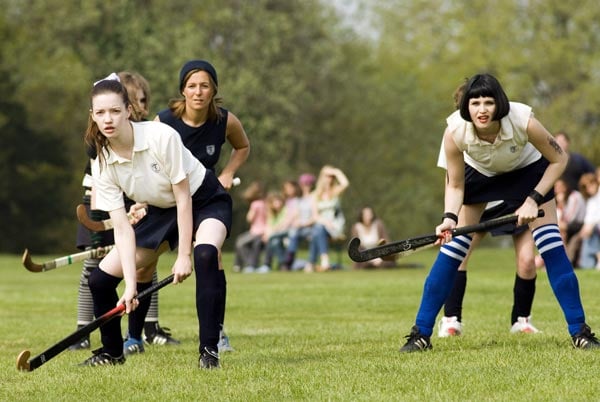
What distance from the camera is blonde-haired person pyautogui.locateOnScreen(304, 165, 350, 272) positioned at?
75.8 ft

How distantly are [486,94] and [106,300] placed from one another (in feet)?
8.77

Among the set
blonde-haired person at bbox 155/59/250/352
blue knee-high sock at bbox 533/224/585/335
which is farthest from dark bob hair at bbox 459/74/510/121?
blonde-haired person at bbox 155/59/250/352

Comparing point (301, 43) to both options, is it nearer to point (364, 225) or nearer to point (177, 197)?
point (364, 225)

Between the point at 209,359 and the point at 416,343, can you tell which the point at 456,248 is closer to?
the point at 416,343

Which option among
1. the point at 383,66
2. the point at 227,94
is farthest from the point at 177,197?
the point at 383,66

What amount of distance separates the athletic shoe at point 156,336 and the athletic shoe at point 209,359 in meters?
2.09

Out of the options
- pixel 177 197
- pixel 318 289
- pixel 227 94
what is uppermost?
pixel 227 94

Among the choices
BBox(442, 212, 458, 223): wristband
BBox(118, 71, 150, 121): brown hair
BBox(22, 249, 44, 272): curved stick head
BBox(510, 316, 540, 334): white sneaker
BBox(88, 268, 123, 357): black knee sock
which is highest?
BBox(118, 71, 150, 121): brown hair

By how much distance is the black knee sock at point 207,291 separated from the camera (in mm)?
7086

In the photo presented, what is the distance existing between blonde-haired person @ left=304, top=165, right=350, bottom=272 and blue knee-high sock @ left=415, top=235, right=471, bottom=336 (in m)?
14.7

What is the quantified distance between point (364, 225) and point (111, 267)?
16.6 m

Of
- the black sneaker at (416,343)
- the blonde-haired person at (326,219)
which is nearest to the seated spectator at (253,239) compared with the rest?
the blonde-haired person at (326,219)

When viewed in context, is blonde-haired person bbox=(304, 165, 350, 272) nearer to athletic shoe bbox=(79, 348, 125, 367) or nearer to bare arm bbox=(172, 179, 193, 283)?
athletic shoe bbox=(79, 348, 125, 367)

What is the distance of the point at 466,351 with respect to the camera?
25.1 feet
